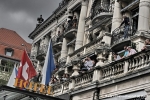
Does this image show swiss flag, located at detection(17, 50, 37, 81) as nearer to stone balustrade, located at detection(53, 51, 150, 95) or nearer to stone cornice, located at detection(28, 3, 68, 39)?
stone balustrade, located at detection(53, 51, 150, 95)

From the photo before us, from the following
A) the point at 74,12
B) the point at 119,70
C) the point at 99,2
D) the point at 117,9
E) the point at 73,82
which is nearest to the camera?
the point at 119,70

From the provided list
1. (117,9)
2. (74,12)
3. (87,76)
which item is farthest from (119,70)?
(74,12)

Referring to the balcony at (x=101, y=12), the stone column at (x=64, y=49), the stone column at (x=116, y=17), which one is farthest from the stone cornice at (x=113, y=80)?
the stone column at (x=64, y=49)

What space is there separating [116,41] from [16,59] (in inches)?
1459

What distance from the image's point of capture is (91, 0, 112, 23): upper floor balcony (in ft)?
91.9

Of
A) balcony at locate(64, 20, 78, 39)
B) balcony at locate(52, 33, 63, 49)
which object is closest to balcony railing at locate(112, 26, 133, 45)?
balcony at locate(64, 20, 78, 39)

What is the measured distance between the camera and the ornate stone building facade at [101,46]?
15031 millimetres

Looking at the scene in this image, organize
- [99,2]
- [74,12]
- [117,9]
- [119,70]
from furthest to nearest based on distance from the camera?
[74,12] < [99,2] < [117,9] < [119,70]

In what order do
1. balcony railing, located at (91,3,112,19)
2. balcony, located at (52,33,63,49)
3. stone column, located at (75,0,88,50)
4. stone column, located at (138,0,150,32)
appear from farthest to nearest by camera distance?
balcony, located at (52,33,63,49)
stone column, located at (75,0,88,50)
balcony railing, located at (91,3,112,19)
stone column, located at (138,0,150,32)

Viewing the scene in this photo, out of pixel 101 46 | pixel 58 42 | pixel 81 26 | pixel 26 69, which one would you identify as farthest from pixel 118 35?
pixel 58 42

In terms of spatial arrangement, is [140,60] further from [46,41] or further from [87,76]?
[46,41]

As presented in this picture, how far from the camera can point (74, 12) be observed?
118ft

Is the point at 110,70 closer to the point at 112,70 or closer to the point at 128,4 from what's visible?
the point at 112,70

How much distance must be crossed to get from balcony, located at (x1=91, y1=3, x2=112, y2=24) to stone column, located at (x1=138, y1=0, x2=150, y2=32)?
4.97 meters
